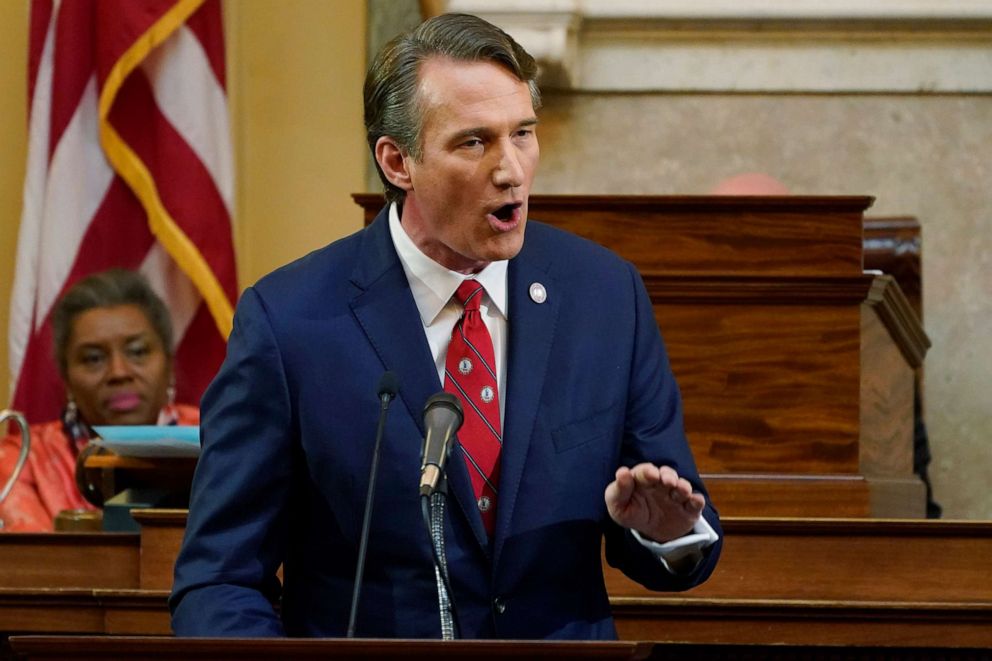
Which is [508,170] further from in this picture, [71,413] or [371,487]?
[71,413]

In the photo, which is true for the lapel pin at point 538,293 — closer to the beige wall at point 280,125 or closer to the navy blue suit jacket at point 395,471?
the navy blue suit jacket at point 395,471

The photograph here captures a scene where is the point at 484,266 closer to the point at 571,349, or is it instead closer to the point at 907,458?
the point at 571,349

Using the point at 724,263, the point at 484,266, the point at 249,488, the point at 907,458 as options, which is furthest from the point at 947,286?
the point at 249,488

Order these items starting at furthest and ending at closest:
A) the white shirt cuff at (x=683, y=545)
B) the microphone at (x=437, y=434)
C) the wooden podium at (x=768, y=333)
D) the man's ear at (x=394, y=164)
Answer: the wooden podium at (x=768, y=333) → the man's ear at (x=394, y=164) → the white shirt cuff at (x=683, y=545) → the microphone at (x=437, y=434)

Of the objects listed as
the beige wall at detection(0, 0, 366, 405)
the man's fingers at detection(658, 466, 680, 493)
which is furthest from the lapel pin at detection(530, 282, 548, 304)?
the beige wall at detection(0, 0, 366, 405)

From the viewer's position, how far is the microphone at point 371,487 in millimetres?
2090

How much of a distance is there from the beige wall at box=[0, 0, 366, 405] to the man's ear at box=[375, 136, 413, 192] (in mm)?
2781

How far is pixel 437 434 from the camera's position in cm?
207

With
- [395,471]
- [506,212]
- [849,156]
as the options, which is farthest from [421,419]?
[849,156]

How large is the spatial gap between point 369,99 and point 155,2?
268 cm

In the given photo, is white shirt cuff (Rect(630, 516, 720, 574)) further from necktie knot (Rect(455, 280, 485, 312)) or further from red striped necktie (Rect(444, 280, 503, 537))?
necktie knot (Rect(455, 280, 485, 312))

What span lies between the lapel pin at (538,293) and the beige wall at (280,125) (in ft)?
9.50

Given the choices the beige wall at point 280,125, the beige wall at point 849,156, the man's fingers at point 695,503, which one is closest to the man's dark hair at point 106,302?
the beige wall at point 280,125

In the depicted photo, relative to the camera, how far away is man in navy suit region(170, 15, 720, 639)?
2.30m
